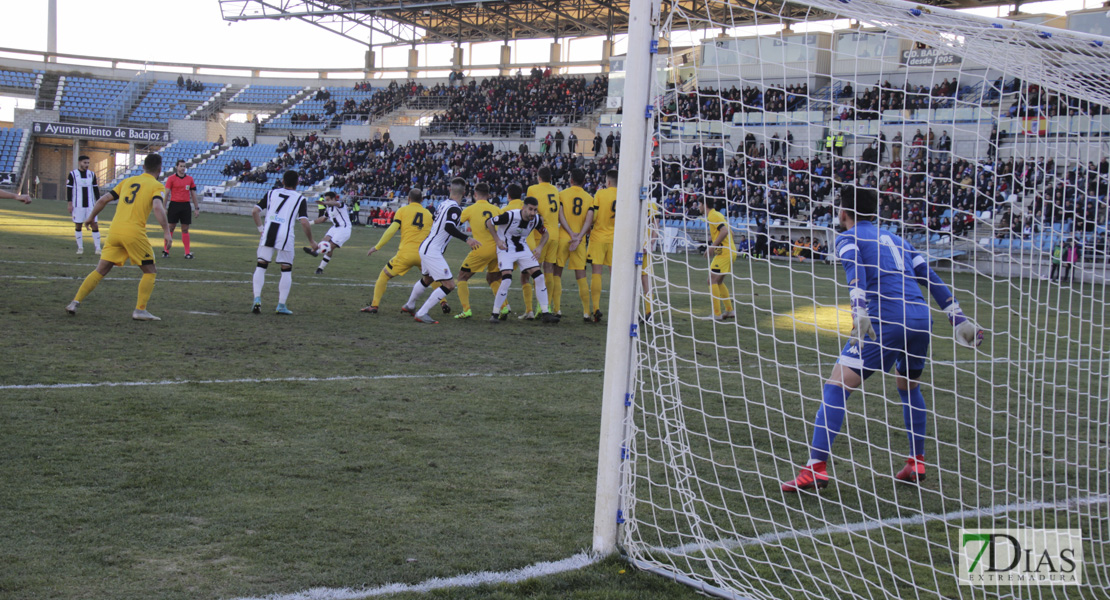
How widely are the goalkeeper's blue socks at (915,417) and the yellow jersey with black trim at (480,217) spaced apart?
6393 millimetres

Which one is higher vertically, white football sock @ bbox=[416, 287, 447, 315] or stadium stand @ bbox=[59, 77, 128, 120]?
stadium stand @ bbox=[59, 77, 128, 120]

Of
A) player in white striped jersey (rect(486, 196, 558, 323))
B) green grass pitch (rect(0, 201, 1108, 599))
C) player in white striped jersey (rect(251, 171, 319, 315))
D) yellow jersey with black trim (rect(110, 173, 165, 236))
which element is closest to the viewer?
green grass pitch (rect(0, 201, 1108, 599))

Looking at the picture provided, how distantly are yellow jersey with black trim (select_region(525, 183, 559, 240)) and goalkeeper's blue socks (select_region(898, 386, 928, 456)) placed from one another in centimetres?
643

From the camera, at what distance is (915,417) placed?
505 centimetres

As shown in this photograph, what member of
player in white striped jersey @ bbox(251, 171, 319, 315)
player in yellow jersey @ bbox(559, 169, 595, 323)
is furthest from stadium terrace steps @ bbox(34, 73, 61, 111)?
player in yellow jersey @ bbox(559, 169, 595, 323)

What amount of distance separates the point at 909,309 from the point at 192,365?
18.1 feet

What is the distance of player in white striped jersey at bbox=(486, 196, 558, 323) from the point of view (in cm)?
1029

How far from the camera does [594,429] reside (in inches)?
225

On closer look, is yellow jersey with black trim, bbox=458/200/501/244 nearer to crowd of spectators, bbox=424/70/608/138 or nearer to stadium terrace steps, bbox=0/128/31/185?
crowd of spectators, bbox=424/70/608/138

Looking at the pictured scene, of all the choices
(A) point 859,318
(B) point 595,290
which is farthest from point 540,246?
(A) point 859,318

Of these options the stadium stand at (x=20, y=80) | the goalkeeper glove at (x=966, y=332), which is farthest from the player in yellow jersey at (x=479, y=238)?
the stadium stand at (x=20, y=80)

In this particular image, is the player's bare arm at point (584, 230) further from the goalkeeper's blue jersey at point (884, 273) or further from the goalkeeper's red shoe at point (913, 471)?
the goalkeeper's red shoe at point (913, 471)

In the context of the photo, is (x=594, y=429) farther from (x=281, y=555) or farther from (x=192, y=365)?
(x=192, y=365)
